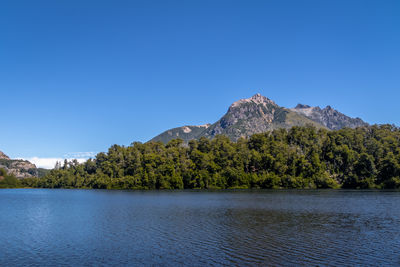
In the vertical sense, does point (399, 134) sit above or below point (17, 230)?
above

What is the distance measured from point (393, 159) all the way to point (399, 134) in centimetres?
3404

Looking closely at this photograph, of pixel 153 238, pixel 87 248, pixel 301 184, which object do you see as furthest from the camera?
pixel 301 184

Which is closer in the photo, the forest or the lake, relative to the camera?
the lake

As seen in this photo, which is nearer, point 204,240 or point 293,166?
point 204,240

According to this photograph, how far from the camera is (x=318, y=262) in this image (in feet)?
96.1

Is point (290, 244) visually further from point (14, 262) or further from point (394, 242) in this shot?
point (14, 262)

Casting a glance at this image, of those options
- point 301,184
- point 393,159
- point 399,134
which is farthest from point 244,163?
point 399,134

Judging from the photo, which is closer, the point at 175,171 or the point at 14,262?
the point at 14,262

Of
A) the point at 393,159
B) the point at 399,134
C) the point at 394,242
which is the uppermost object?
the point at 399,134

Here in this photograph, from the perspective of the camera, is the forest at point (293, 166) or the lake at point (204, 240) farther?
the forest at point (293, 166)

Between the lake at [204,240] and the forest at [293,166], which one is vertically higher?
the forest at [293,166]

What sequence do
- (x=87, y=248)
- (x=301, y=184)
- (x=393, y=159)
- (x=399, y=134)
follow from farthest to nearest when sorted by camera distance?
(x=399, y=134) → (x=301, y=184) → (x=393, y=159) → (x=87, y=248)

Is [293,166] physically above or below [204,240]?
above

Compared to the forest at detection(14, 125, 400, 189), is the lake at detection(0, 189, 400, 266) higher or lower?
lower
